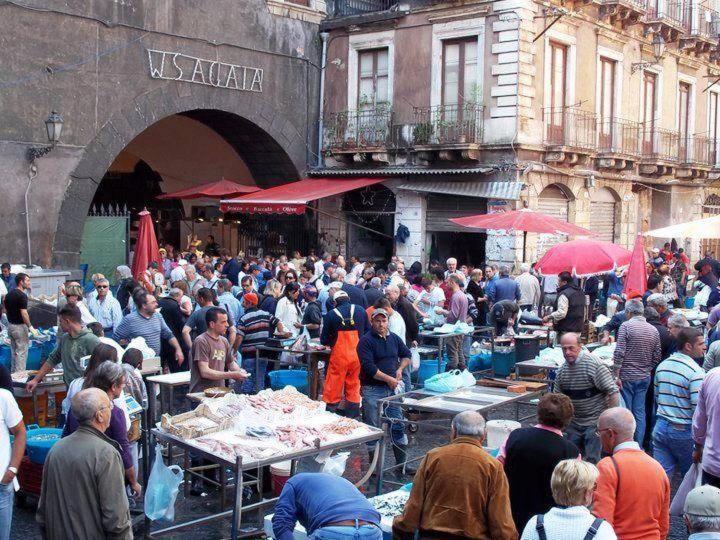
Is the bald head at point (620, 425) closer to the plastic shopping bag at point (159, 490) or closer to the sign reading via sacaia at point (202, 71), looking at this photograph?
the plastic shopping bag at point (159, 490)

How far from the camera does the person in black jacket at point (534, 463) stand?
5539 mm

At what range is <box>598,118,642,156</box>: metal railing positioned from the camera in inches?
919

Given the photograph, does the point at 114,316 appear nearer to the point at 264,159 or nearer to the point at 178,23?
the point at 178,23

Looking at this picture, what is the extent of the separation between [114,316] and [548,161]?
12.2 meters

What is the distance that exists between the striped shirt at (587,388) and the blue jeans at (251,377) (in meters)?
5.22

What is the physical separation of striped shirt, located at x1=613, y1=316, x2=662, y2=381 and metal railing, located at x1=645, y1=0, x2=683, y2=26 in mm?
17824

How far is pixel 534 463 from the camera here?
18.2ft

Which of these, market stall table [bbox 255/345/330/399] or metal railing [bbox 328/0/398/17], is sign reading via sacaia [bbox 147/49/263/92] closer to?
metal railing [bbox 328/0/398/17]

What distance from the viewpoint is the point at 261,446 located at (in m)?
7.24

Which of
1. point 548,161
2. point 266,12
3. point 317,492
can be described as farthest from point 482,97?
point 317,492

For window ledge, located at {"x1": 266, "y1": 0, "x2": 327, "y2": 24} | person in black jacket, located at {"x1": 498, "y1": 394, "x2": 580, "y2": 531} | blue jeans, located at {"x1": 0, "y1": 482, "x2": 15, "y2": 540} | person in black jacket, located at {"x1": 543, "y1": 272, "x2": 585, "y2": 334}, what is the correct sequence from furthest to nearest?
window ledge, located at {"x1": 266, "y1": 0, "x2": 327, "y2": 24}
person in black jacket, located at {"x1": 543, "y1": 272, "x2": 585, "y2": 334}
blue jeans, located at {"x1": 0, "y1": 482, "x2": 15, "y2": 540}
person in black jacket, located at {"x1": 498, "y1": 394, "x2": 580, "y2": 531}

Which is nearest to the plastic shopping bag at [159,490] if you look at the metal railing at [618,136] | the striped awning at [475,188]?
the striped awning at [475,188]

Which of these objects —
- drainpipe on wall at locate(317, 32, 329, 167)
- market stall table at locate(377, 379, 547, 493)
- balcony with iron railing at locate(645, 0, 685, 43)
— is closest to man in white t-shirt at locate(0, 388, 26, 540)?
market stall table at locate(377, 379, 547, 493)

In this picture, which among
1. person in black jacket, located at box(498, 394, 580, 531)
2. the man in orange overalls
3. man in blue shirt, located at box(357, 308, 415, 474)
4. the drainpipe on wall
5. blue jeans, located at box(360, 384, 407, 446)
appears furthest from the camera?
the drainpipe on wall
